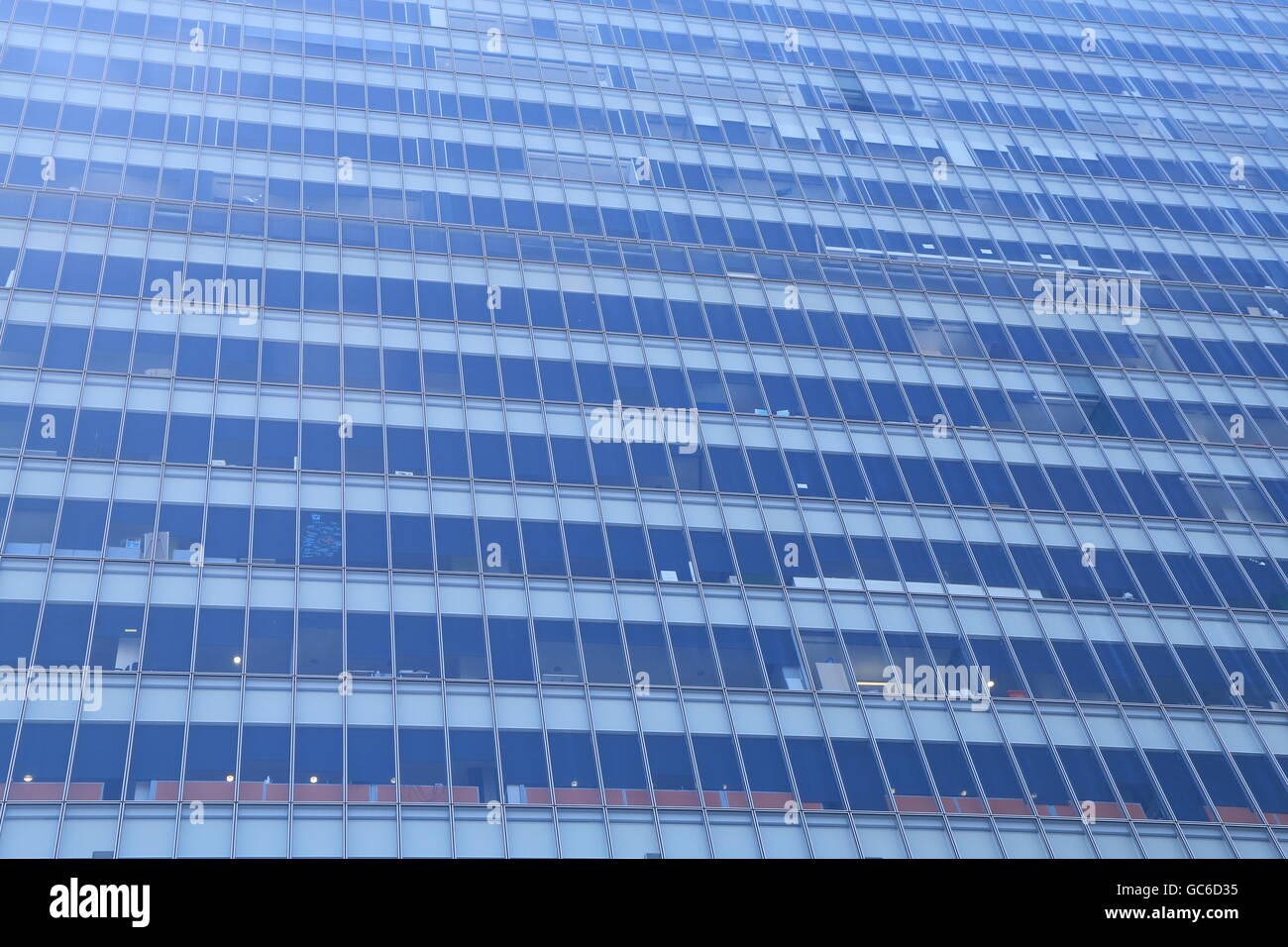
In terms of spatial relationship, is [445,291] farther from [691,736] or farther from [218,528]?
[691,736]

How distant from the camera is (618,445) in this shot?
40656mm

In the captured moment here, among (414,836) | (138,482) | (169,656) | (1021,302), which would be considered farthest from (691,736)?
(1021,302)

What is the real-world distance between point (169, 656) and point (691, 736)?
525 inches

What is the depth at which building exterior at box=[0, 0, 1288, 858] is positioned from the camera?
31594 mm

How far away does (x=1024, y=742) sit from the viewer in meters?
34.2

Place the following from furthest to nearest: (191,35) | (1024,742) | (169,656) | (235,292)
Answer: (191,35) < (235,292) < (1024,742) < (169,656)

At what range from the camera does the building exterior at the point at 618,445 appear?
3159 centimetres
